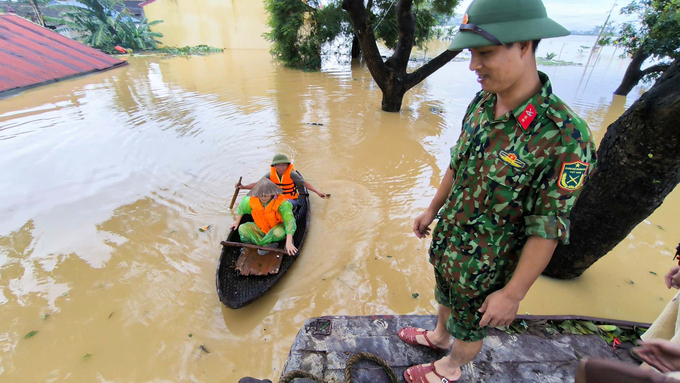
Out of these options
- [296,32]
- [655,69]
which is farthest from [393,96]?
[655,69]

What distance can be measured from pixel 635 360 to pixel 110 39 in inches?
1133

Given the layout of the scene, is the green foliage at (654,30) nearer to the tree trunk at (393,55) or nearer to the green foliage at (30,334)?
the tree trunk at (393,55)

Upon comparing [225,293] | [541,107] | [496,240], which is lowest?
[225,293]

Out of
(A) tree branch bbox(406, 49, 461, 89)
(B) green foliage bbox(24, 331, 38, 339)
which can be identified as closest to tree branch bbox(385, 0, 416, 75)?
(A) tree branch bbox(406, 49, 461, 89)

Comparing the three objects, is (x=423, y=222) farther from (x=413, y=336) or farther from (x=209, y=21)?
(x=209, y=21)

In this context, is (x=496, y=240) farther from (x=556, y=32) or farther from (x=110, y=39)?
(x=110, y=39)

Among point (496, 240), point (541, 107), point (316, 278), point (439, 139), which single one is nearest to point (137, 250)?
point (316, 278)

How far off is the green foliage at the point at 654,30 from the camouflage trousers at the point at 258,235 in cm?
1100

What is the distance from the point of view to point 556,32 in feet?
3.55

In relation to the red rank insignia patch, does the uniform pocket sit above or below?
below

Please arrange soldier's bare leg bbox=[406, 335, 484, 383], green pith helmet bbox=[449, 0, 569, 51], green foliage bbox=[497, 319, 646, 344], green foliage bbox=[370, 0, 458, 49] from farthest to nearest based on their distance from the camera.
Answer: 1. green foliage bbox=[370, 0, 458, 49]
2. green foliage bbox=[497, 319, 646, 344]
3. soldier's bare leg bbox=[406, 335, 484, 383]
4. green pith helmet bbox=[449, 0, 569, 51]

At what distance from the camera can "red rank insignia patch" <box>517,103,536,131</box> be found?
115cm

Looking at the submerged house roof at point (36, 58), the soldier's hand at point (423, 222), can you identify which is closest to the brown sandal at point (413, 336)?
the soldier's hand at point (423, 222)

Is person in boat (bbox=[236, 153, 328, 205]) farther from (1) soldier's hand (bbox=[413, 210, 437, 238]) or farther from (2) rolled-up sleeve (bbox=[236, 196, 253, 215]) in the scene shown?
(1) soldier's hand (bbox=[413, 210, 437, 238])
